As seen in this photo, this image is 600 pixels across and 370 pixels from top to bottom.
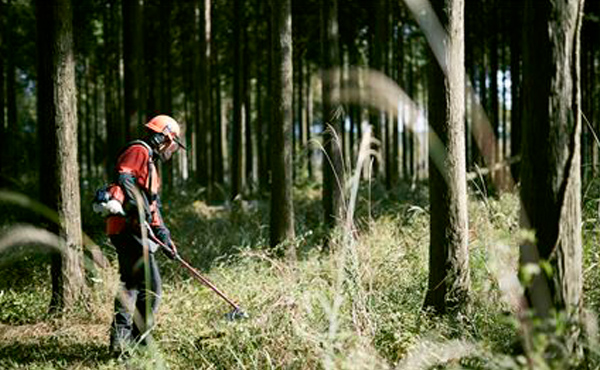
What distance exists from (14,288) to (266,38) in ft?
52.0

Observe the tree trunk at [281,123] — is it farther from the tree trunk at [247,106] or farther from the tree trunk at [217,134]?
the tree trunk at [247,106]

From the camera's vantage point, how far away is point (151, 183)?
619 cm

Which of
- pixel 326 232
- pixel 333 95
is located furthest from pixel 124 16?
pixel 326 232

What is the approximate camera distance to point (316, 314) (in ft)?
17.1

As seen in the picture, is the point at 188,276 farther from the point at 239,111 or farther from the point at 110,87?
the point at 110,87

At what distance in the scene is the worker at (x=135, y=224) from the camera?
19.6 ft

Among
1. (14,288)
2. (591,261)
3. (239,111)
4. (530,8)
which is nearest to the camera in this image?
(530,8)

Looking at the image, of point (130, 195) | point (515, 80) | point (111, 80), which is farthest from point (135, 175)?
point (111, 80)

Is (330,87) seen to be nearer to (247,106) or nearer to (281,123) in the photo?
(281,123)

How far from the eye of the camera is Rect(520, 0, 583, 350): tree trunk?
3.14 metres

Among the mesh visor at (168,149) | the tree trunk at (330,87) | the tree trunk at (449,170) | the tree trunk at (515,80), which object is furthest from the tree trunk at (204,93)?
the tree trunk at (449,170)

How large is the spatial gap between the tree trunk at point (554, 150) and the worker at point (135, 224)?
12.2 feet

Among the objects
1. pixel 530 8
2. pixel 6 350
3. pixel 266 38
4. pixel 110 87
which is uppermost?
pixel 266 38

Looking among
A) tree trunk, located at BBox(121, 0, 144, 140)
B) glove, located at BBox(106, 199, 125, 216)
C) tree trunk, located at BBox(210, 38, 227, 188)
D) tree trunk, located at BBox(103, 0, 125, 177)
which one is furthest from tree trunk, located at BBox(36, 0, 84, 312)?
tree trunk, located at BBox(103, 0, 125, 177)
